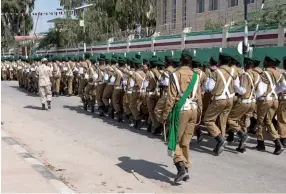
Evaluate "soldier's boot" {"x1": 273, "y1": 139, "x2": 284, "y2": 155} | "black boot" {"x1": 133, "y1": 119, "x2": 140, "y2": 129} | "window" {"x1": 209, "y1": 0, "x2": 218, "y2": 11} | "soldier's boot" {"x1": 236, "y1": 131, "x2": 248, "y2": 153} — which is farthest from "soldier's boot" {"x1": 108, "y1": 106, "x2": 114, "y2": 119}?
"window" {"x1": 209, "y1": 0, "x2": 218, "y2": 11}

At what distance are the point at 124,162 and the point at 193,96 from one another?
2259mm

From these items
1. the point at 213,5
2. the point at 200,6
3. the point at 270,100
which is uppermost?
the point at 200,6

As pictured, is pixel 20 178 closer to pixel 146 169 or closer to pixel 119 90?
pixel 146 169

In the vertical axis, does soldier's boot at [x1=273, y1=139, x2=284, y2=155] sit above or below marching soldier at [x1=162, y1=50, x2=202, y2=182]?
below

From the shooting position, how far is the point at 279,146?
909 cm

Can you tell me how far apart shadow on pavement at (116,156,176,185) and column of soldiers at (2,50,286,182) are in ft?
1.91

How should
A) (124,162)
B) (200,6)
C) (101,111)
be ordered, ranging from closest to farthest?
(124,162), (101,111), (200,6)

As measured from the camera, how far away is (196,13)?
35406mm

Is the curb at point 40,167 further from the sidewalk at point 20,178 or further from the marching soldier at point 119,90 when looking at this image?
the marching soldier at point 119,90

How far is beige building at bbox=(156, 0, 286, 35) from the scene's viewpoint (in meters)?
28.7

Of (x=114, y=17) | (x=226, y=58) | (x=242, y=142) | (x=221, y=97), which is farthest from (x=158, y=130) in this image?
(x=114, y=17)

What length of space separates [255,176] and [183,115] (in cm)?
177

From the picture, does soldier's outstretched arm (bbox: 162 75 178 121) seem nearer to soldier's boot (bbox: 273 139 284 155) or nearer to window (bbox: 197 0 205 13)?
soldier's boot (bbox: 273 139 284 155)

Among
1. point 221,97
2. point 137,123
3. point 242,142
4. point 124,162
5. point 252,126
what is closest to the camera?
point 124,162
